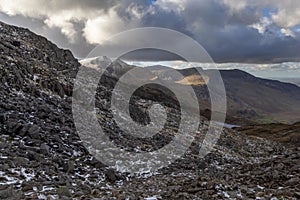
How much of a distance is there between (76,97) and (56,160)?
57.1ft

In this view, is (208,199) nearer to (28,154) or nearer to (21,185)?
(21,185)

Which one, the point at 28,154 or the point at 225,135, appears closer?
the point at 28,154

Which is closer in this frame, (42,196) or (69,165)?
(42,196)

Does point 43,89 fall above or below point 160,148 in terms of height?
above

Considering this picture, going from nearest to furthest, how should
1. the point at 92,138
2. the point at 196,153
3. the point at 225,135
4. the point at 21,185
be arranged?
the point at 21,185, the point at 92,138, the point at 196,153, the point at 225,135

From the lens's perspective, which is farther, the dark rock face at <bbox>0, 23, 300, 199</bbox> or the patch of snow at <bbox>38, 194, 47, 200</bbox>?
the dark rock face at <bbox>0, 23, 300, 199</bbox>

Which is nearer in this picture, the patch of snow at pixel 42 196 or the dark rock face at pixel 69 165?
the patch of snow at pixel 42 196

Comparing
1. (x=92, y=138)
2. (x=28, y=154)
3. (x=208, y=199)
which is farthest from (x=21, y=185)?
(x=92, y=138)

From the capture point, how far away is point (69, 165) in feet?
59.9

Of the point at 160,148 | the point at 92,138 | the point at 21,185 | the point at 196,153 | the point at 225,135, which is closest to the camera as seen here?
the point at 21,185

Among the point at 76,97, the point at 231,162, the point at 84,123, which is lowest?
the point at 231,162

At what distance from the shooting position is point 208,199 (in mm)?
14547

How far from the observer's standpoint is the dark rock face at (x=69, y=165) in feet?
48.8

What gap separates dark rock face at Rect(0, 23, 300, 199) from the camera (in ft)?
48.8
